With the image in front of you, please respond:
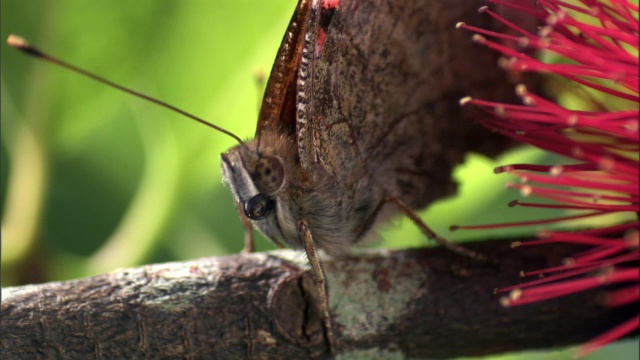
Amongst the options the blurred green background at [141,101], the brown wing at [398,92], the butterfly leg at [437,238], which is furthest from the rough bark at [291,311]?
the blurred green background at [141,101]

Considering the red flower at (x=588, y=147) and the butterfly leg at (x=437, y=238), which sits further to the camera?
the butterfly leg at (x=437, y=238)

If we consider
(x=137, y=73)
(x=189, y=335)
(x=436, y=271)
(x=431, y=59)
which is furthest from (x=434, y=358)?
(x=137, y=73)

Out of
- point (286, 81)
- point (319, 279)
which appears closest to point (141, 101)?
point (286, 81)

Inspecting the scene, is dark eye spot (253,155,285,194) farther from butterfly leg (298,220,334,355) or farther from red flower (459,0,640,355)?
red flower (459,0,640,355)

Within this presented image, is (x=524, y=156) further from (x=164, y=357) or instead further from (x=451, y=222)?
(x=164, y=357)

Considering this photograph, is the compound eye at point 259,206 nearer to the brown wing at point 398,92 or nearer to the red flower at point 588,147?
the brown wing at point 398,92

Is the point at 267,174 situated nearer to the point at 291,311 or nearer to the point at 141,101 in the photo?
the point at 291,311
